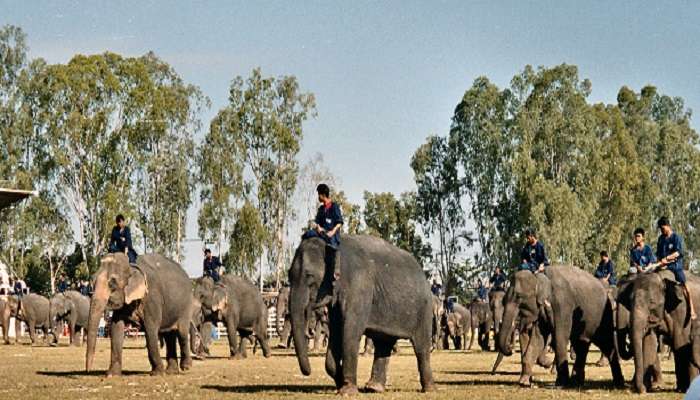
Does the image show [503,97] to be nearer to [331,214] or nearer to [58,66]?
[58,66]

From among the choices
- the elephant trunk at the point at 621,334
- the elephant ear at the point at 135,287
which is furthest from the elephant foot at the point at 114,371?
the elephant trunk at the point at 621,334

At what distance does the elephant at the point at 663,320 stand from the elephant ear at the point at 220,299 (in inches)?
792

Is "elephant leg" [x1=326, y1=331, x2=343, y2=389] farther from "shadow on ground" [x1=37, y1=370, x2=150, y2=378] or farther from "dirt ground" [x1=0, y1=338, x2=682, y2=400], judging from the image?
"shadow on ground" [x1=37, y1=370, x2=150, y2=378]

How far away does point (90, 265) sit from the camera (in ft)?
305

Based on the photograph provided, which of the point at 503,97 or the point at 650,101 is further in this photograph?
the point at 650,101

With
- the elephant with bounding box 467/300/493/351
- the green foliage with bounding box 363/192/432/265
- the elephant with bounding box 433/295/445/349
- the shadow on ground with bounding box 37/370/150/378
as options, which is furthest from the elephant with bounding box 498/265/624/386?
the green foliage with bounding box 363/192/432/265

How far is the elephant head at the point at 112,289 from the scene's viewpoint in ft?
86.7

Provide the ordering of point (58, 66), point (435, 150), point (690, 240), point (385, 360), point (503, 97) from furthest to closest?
point (690, 240) < point (435, 150) < point (503, 97) < point (58, 66) < point (385, 360)

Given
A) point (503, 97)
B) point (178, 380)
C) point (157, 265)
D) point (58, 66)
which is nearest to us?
point (178, 380)

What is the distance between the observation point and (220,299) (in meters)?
41.2

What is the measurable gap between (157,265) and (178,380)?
391 centimetres

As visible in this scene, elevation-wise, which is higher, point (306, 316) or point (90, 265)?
point (90, 265)

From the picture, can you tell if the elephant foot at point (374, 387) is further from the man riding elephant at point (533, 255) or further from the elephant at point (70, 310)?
the elephant at point (70, 310)

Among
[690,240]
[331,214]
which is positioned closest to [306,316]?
[331,214]
